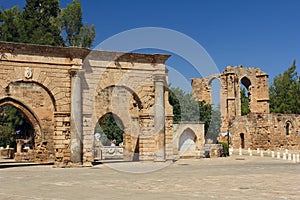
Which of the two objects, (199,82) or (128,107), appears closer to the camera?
(128,107)

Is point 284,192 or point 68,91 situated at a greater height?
point 68,91

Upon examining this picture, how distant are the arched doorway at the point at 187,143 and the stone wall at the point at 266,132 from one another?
44.4 feet

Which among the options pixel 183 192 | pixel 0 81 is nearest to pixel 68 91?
pixel 0 81

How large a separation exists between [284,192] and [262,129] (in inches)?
1098

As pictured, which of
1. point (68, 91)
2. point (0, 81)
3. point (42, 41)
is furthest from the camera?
point (42, 41)

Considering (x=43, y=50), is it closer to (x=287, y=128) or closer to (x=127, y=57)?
(x=127, y=57)

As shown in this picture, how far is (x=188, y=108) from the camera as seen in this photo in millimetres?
42000

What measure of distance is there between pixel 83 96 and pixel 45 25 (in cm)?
1940

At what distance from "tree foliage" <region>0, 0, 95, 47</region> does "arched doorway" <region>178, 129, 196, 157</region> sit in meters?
13.7

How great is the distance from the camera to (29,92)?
71.8 feet

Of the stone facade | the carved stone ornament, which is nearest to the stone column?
the carved stone ornament

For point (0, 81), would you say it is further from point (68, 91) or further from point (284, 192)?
point (284, 192)

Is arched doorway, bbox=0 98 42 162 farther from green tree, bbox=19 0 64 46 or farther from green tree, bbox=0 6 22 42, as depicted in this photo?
green tree, bbox=19 0 64 46

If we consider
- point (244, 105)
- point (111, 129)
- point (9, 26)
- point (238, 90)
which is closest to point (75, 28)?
point (9, 26)
